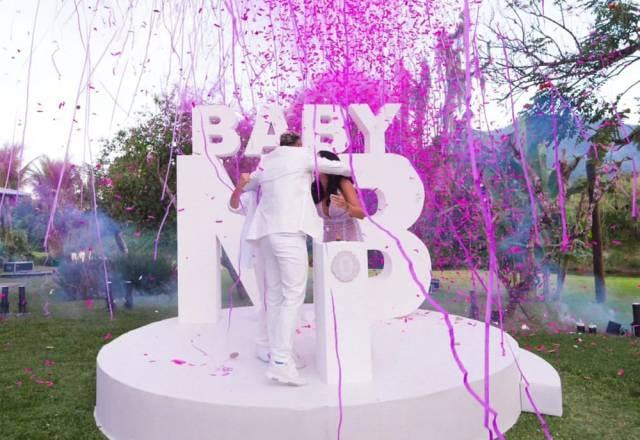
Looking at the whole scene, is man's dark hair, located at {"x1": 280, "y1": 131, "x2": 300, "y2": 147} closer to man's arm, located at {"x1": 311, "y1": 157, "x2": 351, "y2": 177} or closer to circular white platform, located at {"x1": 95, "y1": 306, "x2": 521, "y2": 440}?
man's arm, located at {"x1": 311, "y1": 157, "x2": 351, "y2": 177}

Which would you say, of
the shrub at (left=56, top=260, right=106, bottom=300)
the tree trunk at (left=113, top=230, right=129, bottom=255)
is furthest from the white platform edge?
the tree trunk at (left=113, top=230, right=129, bottom=255)

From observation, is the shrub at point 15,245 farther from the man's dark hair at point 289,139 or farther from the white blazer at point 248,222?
the man's dark hair at point 289,139

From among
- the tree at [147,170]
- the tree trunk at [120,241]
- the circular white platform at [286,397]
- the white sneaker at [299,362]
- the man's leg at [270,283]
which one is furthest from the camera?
the tree trunk at [120,241]

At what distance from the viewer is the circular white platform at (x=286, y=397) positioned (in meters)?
2.92

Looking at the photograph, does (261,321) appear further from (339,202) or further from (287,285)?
(339,202)

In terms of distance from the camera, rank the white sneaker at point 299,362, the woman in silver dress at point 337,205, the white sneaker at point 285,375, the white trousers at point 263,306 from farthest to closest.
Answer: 1. the white trousers at point 263,306
2. the white sneaker at point 299,362
3. the woman in silver dress at point 337,205
4. the white sneaker at point 285,375

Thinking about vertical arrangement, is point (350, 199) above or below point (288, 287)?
above

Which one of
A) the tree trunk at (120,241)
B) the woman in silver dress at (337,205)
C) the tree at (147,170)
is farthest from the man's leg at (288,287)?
the tree trunk at (120,241)

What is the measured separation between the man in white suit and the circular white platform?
0.25 meters

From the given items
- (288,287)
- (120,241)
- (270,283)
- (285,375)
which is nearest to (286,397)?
(285,375)

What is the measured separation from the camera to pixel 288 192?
11.0 feet

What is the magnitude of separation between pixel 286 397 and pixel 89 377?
3.26 meters

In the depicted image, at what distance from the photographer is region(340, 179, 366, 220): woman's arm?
139 inches

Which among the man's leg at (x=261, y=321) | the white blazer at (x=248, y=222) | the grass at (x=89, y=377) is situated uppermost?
the white blazer at (x=248, y=222)
